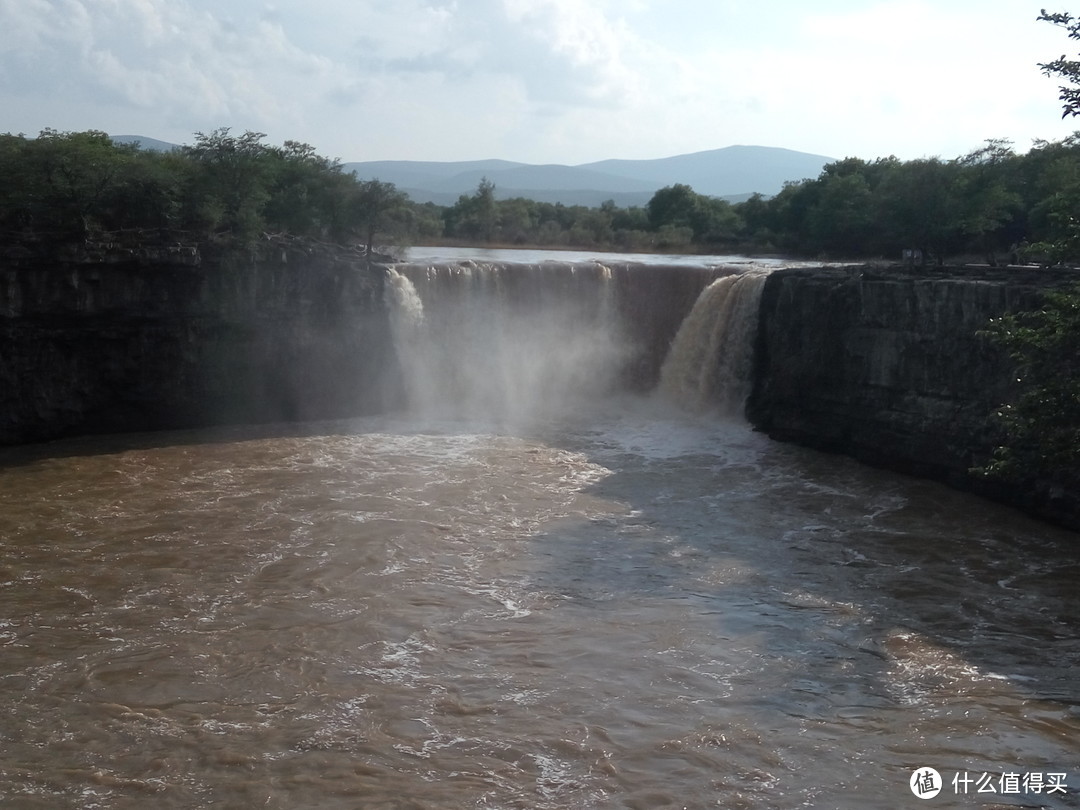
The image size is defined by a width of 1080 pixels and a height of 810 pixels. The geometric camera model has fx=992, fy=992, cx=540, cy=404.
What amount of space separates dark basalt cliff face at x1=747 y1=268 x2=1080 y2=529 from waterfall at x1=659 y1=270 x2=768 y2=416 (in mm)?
396

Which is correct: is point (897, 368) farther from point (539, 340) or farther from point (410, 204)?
point (410, 204)

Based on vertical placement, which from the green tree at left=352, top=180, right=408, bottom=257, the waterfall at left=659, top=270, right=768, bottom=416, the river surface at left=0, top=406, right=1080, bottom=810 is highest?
the green tree at left=352, top=180, right=408, bottom=257

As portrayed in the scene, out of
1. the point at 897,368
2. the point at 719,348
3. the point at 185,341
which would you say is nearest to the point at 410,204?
the point at 185,341

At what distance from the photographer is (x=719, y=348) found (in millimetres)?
25984

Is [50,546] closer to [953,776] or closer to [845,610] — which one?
[845,610]

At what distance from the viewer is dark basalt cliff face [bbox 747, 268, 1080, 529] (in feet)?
63.7

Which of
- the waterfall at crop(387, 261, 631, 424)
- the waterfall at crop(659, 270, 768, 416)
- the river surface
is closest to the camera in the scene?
the river surface

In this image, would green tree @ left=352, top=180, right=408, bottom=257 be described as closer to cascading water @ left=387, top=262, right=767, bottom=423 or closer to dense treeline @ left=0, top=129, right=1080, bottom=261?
dense treeline @ left=0, top=129, right=1080, bottom=261

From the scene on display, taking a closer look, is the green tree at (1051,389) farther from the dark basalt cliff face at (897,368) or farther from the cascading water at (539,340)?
the cascading water at (539,340)

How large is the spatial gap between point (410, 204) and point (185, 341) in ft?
41.9

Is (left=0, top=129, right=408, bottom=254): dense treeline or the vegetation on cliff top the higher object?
(left=0, top=129, right=408, bottom=254): dense treeline

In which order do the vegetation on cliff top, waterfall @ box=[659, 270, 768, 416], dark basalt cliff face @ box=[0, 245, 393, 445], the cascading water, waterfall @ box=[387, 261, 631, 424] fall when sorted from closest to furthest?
1. the vegetation on cliff top
2. dark basalt cliff face @ box=[0, 245, 393, 445]
3. waterfall @ box=[659, 270, 768, 416]
4. the cascading water
5. waterfall @ box=[387, 261, 631, 424]

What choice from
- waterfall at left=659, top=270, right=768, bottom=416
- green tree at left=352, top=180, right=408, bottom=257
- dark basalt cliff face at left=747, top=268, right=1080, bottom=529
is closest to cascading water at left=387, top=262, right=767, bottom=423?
waterfall at left=659, top=270, right=768, bottom=416

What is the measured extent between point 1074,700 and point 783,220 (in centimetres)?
3719
